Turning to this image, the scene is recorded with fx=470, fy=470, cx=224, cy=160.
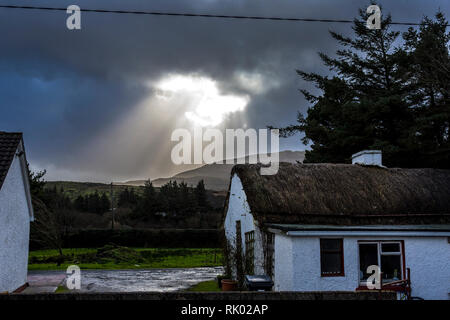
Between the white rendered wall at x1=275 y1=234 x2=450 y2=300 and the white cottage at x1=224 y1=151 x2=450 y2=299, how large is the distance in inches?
1.2

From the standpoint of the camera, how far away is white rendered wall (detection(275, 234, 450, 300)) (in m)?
14.7

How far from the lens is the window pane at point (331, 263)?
49.5 feet

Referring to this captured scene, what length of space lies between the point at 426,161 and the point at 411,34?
8.19m

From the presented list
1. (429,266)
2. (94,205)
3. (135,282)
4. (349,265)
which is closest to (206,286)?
(135,282)

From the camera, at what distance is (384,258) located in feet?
51.8

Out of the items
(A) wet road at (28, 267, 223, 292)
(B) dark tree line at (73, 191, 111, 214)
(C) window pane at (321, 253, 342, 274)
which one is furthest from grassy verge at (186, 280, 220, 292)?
(B) dark tree line at (73, 191, 111, 214)

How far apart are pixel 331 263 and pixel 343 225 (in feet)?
8.17

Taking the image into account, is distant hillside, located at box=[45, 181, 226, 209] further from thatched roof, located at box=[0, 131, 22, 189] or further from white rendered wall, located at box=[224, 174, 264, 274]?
thatched roof, located at box=[0, 131, 22, 189]
